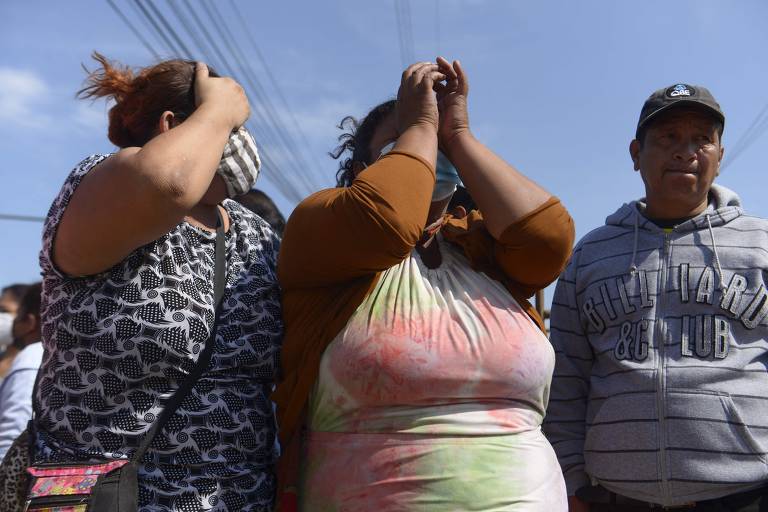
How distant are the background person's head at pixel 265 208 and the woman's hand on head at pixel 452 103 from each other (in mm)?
2026

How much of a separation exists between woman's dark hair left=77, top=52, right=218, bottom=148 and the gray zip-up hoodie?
168 cm

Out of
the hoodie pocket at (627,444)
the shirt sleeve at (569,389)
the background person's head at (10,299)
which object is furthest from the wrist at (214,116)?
the background person's head at (10,299)

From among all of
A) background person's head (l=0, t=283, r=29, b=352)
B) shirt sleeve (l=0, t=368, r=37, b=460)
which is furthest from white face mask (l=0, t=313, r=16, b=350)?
shirt sleeve (l=0, t=368, r=37, b=460)

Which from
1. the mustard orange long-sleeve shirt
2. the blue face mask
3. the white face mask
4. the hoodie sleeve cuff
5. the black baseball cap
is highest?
the black baseball cap

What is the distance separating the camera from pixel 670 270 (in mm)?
2998

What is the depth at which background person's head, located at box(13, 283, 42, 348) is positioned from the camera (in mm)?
5125

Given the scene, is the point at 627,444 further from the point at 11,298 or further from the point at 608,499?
the point at 11,298

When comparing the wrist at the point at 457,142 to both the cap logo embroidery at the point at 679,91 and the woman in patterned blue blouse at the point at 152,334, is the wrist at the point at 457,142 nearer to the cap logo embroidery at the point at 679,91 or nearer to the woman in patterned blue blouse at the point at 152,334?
the woman in patterned blue blouse at the point at 152,334

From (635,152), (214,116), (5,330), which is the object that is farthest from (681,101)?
(5,330)

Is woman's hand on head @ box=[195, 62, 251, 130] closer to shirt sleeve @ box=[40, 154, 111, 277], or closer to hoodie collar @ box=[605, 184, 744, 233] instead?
shirt sleeve @ box=[40, 154, 111, 277]

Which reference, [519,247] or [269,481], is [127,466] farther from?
[519,247]

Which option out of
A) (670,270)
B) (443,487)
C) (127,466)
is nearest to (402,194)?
(443,487)

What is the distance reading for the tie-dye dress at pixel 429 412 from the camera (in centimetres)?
193

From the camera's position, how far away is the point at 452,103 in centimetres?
235
